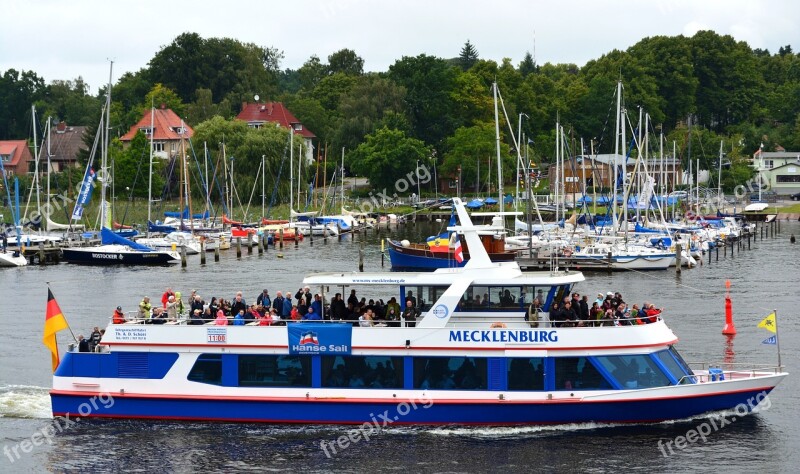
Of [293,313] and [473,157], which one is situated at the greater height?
[473,157]

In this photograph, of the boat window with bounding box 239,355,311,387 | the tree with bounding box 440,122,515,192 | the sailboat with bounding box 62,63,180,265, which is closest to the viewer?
the boat window with bounding box 239,355,311,387

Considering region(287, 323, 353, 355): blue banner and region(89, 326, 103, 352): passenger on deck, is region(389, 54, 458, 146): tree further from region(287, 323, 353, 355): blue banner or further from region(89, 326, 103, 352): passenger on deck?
region(287, 323, 353, 355): blue banner

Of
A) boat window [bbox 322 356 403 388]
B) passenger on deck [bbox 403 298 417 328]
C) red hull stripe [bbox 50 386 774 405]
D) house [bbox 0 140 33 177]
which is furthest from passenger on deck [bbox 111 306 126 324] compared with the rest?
house [bbox 0 140 33 177]

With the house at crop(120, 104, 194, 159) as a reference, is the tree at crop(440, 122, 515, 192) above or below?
below

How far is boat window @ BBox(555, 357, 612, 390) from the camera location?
89.9ft

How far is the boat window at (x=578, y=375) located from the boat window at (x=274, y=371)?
6321 mm

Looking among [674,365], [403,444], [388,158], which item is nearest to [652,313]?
[674,365]

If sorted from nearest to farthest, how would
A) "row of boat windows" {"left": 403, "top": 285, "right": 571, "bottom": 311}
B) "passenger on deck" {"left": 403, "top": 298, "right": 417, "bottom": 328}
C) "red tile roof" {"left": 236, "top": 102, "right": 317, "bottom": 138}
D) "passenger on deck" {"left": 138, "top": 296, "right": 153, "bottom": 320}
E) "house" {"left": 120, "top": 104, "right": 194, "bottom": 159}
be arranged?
1. "passenger on deck" {"left": 403, "top": 298, "right": 417, "bottom": 328}
2. "row of boat windows" {"left": 403, "top": 285, "right": 571, "bottom": 311}
3. "passenger on deck" {"left": 138, "top": 296, "right": 153, "bottom": 320}
4. "house" {"left": 120, "top": 104, "right": 194, "bottom": 159}
5. "red tile roof" {"left": 236, "top": 102, "right": 317, "bottom": 138}

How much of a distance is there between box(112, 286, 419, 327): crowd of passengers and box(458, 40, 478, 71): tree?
5566 inches

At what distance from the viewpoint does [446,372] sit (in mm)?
27719

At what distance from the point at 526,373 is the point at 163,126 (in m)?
107

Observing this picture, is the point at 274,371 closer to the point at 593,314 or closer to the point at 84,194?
→ the point at 593,314

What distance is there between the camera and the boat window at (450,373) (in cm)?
2764

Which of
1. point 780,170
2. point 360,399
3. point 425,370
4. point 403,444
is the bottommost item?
point 403,444
